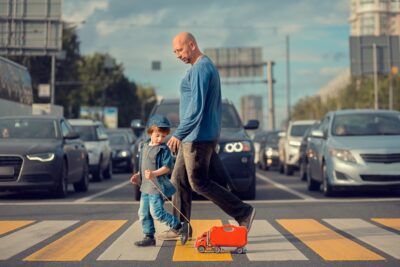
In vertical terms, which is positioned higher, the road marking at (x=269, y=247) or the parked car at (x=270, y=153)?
the parked car at (x=270, y=153)

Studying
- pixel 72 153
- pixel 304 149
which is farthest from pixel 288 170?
pixel 72 153

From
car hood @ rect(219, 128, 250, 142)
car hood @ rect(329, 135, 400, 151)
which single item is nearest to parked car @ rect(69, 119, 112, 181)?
car hood @ rect(219, 128, 250, 142)

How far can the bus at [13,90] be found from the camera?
23.6 metres

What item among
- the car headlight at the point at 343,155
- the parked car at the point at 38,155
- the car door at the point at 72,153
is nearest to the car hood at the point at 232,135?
the car headlight at the point at 343,155

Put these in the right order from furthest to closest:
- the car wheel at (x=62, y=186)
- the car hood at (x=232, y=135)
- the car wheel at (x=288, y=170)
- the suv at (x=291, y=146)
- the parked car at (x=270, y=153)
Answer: the parked car at (x=270, y=153) → the car wheel at (x=288, y=170) → the suv at (x=291, y=146) → the car wheel at (x=62, y=186) → the car hood at (x=232, y=135)

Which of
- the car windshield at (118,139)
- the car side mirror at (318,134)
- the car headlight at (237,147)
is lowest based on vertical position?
the car headlight at (237,147)

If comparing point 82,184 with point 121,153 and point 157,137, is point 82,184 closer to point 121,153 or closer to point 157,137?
point 157,137

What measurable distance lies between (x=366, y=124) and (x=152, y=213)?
8347mm

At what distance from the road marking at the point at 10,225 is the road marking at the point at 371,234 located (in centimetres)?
367

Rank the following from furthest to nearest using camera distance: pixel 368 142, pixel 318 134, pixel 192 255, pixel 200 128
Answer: pixel 318 134 → pixel 368 142 → pixel 200 128 → pixel 192 255

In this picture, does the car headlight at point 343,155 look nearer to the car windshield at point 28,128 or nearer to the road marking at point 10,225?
the car windshield at point 28,128

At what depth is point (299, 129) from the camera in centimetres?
2652

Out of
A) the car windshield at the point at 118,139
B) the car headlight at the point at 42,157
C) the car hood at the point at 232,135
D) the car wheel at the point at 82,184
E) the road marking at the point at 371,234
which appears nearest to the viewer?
the road marking at the point at 371,234

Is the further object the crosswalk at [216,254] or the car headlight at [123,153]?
the car headlight at [123,153]
